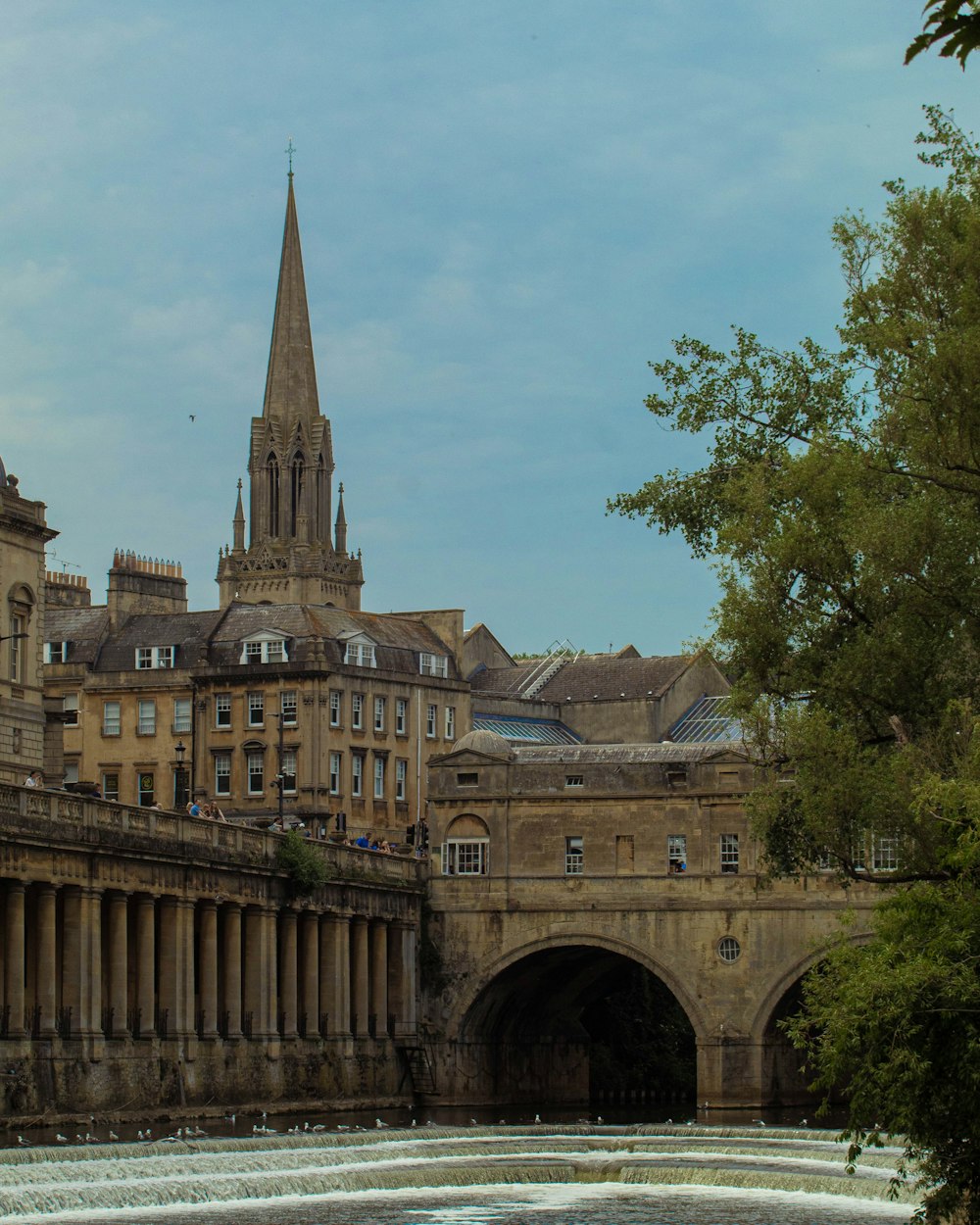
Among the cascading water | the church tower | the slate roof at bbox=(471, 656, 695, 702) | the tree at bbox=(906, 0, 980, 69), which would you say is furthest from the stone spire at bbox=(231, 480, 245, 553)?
the tree at bbox=(906, 0, 980, 69)

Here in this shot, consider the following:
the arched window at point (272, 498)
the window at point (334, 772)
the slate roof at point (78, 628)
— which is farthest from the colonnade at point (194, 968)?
the arched window at point (272, 498)

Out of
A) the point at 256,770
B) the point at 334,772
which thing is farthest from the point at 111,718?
the point at 334,772

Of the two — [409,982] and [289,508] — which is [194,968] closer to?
[409,982]

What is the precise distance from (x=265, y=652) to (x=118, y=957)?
40028mm

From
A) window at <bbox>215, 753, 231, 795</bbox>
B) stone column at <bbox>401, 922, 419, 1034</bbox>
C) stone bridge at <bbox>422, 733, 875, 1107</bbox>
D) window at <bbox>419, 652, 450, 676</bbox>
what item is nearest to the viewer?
stone bridge at <bbox>422, 733, 875, 1107</bbox>

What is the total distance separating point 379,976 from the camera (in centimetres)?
8100

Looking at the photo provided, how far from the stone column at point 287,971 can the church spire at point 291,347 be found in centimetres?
8248

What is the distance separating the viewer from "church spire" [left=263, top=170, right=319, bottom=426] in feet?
497

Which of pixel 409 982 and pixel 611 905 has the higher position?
pixel 611 905

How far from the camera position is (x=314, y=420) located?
159m

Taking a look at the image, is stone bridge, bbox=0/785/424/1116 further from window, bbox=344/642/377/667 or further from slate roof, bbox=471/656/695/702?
slate roof, bbox=471/656/695/702

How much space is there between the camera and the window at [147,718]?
337 ft

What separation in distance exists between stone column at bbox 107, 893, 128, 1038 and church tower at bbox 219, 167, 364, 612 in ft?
307

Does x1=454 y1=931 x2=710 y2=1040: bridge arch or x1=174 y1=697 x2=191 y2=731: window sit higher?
x1=174 y1=697 x2=191 y2=731: window
